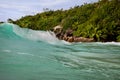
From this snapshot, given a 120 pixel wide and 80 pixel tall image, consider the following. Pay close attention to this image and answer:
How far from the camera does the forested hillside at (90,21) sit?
3647cm

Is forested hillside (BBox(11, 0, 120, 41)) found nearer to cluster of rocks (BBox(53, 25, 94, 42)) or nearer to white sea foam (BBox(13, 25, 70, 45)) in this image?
cluster of rocks (BBox(53, 25, 94, 42))

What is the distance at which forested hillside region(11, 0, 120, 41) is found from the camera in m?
36.5

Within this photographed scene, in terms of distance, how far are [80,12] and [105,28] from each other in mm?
8178

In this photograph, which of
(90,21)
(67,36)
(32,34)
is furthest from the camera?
(90,21)

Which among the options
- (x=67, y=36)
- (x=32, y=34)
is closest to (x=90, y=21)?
(x=67, y=36)

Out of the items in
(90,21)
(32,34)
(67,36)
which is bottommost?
(67,36)

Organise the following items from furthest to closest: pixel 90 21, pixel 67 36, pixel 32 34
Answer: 1. pixel 90 21
2. pixel 67 36
3. pixel 32 34

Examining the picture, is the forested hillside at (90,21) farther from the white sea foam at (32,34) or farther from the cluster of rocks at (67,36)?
the white sea foam at (32,34)

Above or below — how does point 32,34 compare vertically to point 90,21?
below

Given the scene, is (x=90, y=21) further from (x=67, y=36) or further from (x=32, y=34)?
(x=32, y=34)

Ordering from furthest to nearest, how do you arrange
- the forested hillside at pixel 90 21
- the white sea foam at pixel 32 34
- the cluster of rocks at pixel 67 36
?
the cluster of rocks at pixel 67 36 → the forested hillside at pixel 90 21 → the white sea foam at pixel 32 34

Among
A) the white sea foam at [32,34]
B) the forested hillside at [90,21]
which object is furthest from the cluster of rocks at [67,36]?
the white sea foam at [32,34]

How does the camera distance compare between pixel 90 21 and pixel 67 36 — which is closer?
pixel 67 36

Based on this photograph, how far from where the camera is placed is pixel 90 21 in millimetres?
39719
